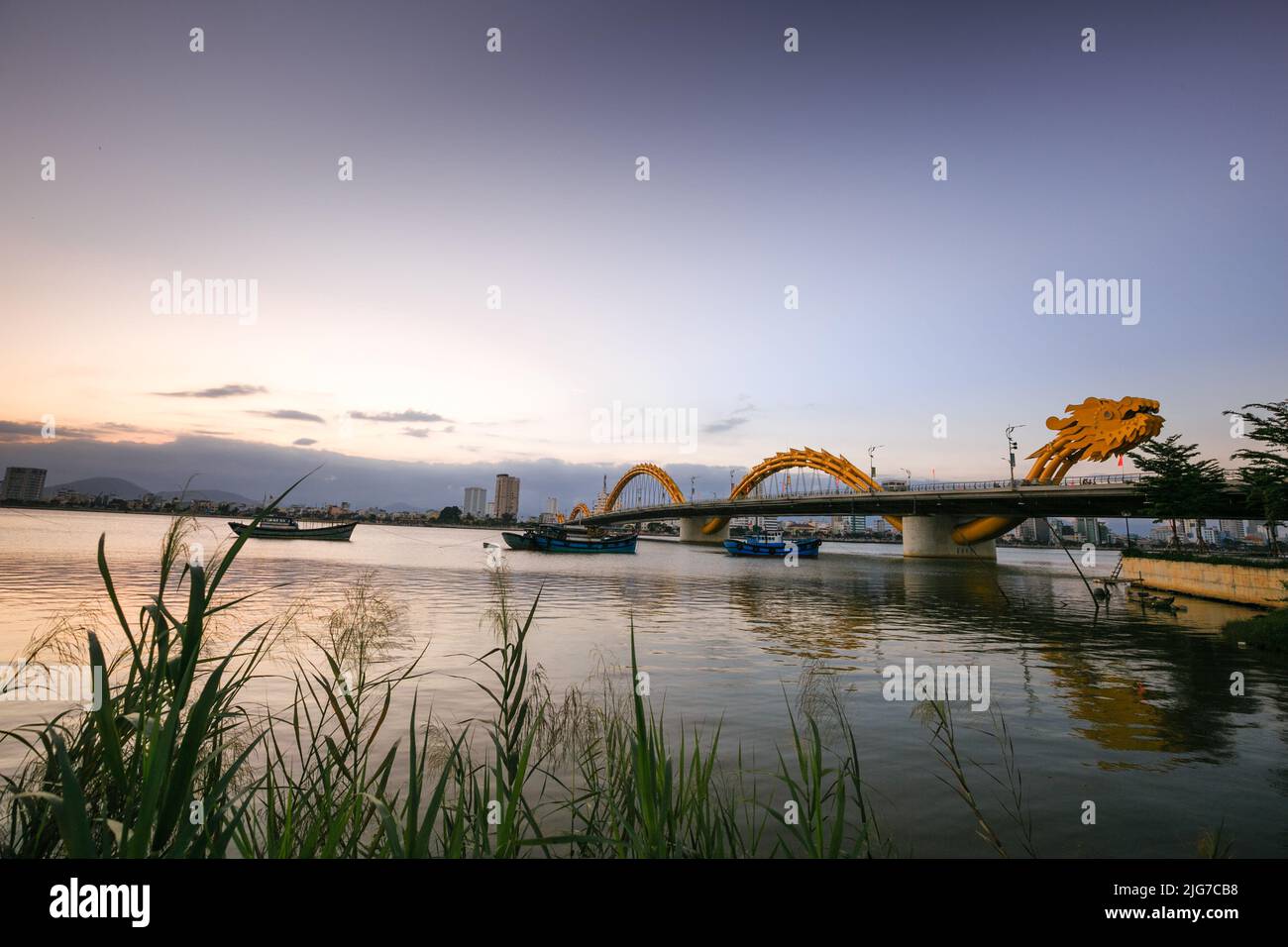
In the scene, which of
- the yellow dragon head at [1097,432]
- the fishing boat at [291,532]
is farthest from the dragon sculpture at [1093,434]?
the fishing boat at [291,532]

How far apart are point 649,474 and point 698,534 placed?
107ft

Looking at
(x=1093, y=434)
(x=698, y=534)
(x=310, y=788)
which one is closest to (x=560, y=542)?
(x=698, y=534)

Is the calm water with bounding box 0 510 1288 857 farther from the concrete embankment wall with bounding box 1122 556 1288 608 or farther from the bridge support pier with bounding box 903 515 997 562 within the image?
the bridge support pier with bounding box 903 515 997 562

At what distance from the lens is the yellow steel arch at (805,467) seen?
346 ft

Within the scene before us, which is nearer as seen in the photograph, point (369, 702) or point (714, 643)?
point (369, 702)

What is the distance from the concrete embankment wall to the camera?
2597cm

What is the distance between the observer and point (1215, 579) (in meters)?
31.2

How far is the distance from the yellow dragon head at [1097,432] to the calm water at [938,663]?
138 feet

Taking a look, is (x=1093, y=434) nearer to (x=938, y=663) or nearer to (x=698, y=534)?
(x=938, y=663)
